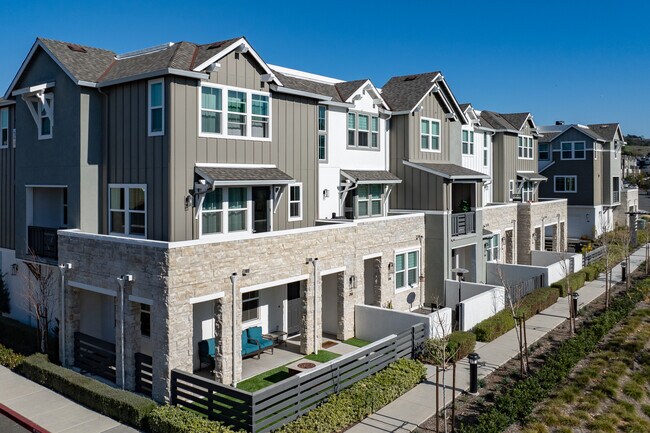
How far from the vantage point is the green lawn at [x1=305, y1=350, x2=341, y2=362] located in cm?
1836

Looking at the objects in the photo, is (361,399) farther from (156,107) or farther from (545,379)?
(156,107)

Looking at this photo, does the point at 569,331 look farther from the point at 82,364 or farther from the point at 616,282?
the point at 82,364

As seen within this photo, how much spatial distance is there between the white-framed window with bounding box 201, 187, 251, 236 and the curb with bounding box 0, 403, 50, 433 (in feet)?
22.8

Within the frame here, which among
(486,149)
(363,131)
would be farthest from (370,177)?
(486,149)

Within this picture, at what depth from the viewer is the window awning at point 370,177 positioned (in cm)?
2445

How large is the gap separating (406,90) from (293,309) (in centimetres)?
1298

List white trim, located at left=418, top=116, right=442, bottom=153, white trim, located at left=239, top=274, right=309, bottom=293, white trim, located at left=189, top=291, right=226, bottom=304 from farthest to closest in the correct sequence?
white trim, located at left=418, top=116, right=442, bottom=153 → white trim, located at left=239, top=274, right=309, bottom=293 → white trim, located at left=189, top=291, right=226, bottom=304

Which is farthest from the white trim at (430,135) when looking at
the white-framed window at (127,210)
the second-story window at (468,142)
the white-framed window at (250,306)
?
the white-framed window at (127,210)

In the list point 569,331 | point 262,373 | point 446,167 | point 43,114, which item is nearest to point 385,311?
point 262,373

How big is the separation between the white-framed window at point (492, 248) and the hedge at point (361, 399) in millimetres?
15882

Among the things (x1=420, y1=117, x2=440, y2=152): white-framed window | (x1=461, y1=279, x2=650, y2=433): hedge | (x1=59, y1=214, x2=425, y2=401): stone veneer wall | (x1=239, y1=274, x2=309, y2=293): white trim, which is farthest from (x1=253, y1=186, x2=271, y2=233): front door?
(x1=420, y1=117, x2=440, y2=152): white-framed window

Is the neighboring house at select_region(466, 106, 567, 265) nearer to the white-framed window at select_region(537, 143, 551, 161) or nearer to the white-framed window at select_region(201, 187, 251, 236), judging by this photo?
the white-framed window at select_region(537, 143, 551, 161)

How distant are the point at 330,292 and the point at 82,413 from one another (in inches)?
398

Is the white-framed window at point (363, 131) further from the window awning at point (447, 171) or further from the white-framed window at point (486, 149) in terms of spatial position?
the white-framed window at point (486, 149)
